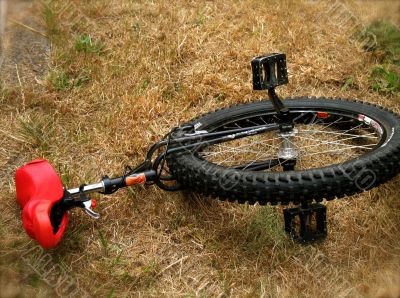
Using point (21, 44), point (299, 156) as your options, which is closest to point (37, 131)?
point (21, 44)

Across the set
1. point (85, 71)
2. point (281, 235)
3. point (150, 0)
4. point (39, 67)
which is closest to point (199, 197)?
point (281, 235)

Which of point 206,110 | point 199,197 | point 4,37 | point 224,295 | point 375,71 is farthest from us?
point 4,37

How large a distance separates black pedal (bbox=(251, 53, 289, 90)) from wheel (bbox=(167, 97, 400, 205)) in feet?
1.02

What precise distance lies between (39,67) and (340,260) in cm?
290

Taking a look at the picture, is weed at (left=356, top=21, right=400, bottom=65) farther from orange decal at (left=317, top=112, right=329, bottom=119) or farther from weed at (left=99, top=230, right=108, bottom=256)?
weed at (left=99, top=230, right=108, bottom=256)

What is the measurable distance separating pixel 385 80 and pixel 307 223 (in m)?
1.79

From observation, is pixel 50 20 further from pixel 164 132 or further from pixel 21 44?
pixel 164 132

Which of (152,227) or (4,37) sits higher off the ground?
(4,37)

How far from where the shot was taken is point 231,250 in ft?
10.1

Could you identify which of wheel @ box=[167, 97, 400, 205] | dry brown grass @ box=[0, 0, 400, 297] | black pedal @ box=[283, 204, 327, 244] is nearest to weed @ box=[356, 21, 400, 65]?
dry brown grass @ box=[0, 0, 400, 297]

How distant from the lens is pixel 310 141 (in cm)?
376

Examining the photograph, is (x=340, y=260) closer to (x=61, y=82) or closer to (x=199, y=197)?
(x=199, y=197)

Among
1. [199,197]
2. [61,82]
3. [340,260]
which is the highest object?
[61,82]

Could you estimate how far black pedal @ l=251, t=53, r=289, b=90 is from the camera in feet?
10.2
